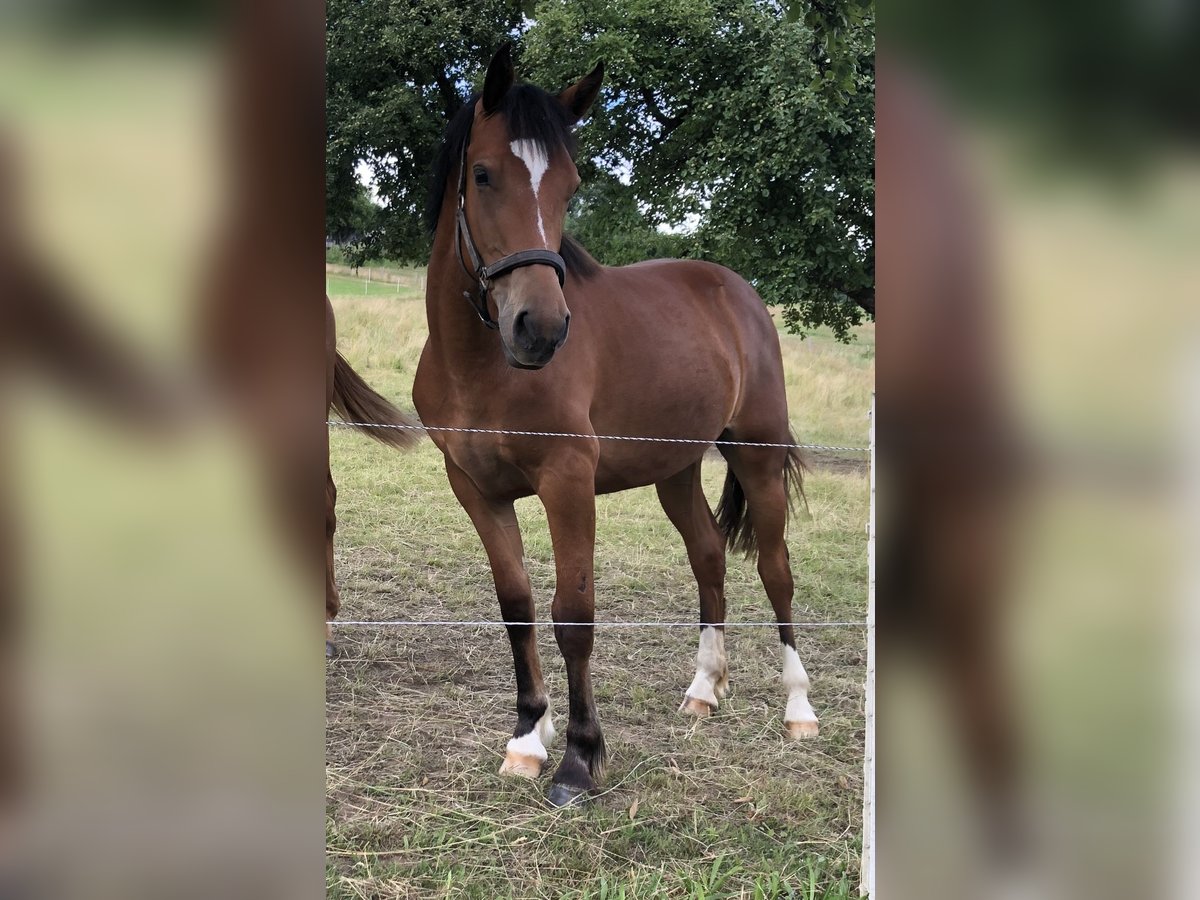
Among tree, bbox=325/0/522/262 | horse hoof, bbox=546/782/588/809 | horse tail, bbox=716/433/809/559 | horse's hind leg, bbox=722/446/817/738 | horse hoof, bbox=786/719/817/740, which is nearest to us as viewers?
horse hoof, bbox=546/782/588/809

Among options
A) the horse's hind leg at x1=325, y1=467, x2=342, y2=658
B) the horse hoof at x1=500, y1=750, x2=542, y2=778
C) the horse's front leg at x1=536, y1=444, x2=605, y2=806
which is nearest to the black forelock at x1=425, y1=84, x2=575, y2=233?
the horse's front leg at x1=536, y1=444, x2=605, y2=806

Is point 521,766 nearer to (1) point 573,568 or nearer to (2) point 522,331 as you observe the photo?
(1) point 573,568

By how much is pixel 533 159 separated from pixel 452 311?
0.52 m

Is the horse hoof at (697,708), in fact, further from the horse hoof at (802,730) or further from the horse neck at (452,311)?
the horse neck at (452,311)

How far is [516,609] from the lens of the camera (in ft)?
8.95

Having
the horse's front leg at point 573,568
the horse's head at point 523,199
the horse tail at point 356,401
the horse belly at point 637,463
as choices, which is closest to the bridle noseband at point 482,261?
the horse's head at point 523,199

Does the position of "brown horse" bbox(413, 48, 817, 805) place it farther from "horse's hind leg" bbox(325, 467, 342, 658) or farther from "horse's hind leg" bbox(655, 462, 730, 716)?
"horse's hind leg" bbox(325, 467, 342, 658)

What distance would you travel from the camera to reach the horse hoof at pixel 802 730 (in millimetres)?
3186

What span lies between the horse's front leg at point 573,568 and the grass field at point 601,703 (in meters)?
0.11

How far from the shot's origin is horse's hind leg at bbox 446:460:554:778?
2.73m

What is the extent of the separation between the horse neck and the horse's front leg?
0.36m

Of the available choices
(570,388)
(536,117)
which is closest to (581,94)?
(536,117)
